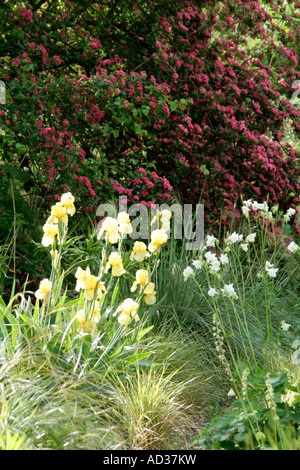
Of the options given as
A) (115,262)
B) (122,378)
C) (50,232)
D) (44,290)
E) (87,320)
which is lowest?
(122,378)

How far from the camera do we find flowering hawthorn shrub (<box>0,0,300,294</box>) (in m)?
4.46

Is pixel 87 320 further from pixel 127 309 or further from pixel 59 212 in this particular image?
pixel 59 212

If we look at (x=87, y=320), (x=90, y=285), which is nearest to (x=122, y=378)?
(x=87, y=320)

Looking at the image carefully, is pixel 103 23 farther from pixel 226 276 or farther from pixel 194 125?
pixel 226 276

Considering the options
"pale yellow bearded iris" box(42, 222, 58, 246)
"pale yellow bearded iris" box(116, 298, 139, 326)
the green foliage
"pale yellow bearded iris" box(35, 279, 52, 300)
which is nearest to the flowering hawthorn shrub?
"pale yellow bearded iris" box(42, 222, 58, 246)

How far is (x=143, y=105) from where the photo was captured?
4730mm

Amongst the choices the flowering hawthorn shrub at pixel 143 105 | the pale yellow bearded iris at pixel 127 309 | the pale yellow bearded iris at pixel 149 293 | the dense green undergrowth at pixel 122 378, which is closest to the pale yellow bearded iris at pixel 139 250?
the dense green undergrowth at pixel 122 378

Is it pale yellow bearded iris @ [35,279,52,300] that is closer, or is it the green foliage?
the green foliage

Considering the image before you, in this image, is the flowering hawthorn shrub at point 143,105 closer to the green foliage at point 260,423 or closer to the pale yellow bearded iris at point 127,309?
the pale yellow bearded iris at point 127,309

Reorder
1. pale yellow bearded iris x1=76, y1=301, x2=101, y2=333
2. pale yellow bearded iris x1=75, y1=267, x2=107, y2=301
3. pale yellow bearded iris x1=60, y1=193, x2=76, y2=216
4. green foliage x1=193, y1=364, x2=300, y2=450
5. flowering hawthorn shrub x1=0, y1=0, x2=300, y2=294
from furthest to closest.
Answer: flowering hawthorn shrub x1=0, y1=0, x2=300, y2=294
pale yellow bearded iris x1=60, y1=193, x2=76, y2=216
pale yellow bearded iris x1=76, y1=301, x2=101, y2=333
pale yellow bearded iris x1=75, y1=267, x2=107, y2=301
green foliage x1=193, y1=364, x2=300, y2=450

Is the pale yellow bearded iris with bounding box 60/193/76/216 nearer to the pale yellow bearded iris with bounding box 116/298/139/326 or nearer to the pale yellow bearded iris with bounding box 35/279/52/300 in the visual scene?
the pale yellow bearded iris with bounding box 35/279/52/300
